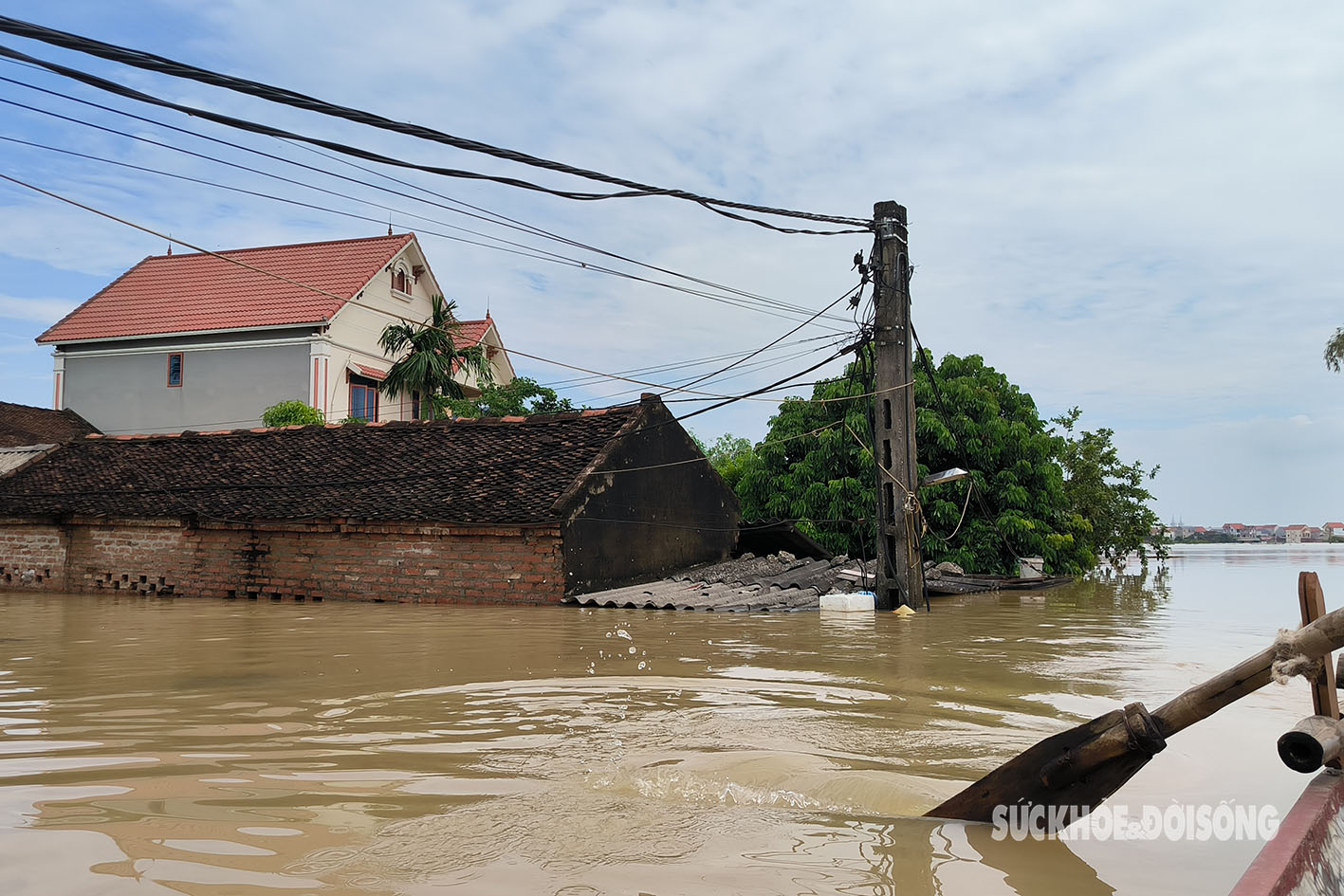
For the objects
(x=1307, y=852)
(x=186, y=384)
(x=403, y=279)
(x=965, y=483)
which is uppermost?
(x=403, y=279)

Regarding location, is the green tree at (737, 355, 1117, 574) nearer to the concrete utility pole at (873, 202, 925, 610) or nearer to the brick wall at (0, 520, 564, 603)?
the concrete utility pole at (873, 202, 925, 610)

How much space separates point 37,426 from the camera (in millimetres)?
28219

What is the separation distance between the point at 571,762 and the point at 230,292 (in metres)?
30.1

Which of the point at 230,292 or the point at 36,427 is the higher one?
the point at 230,292

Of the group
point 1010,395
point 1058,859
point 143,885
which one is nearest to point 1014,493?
point 1010,395

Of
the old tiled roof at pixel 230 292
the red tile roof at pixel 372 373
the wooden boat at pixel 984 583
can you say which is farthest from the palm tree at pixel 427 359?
the wooden boat at pixel 984 583

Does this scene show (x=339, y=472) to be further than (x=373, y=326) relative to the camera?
No

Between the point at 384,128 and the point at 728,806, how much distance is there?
563 cm

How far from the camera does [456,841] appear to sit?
3.45 m

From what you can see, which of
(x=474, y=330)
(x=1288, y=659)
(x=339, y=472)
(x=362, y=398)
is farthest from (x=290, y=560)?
(x=474, y=330)

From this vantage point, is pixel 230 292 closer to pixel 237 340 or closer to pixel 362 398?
pixel 237 340

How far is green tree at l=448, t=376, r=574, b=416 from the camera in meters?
33.1

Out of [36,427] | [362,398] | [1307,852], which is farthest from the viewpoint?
[362,398]

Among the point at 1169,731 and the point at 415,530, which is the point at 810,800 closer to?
the point at 1169,731
